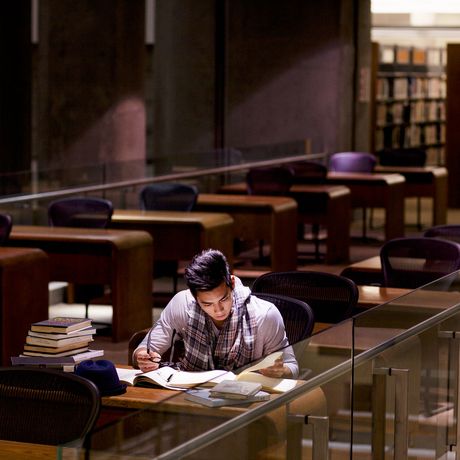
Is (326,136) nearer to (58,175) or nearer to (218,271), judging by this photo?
(58,175)

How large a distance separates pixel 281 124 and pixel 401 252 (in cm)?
1041

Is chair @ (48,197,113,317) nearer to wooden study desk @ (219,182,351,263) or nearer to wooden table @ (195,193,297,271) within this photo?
wooden table @ (195,193,297,271)

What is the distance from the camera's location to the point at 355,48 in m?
18.0

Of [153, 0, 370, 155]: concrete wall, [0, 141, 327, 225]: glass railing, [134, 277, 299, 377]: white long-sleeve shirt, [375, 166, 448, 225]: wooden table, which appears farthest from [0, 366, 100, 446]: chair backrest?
[153, 0, 370, 155]: concrete wall

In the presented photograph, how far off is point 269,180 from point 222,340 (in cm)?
866

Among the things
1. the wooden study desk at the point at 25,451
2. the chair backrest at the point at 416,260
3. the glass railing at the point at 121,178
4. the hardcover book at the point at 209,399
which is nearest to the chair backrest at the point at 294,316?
the wooden study desk at the point at 25,451

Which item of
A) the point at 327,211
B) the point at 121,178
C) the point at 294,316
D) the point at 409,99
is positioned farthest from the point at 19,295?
the point at 409,99

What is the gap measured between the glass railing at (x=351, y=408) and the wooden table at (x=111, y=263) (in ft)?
14.2

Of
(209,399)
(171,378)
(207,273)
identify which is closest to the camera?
(209,399)

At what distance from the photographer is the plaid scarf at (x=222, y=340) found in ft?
16.0

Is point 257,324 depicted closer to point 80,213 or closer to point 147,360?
point 147,360

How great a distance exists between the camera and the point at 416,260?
7738mm

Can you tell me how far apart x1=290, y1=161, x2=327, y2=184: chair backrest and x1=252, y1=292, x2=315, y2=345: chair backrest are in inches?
350

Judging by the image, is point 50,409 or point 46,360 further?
point 46,360
